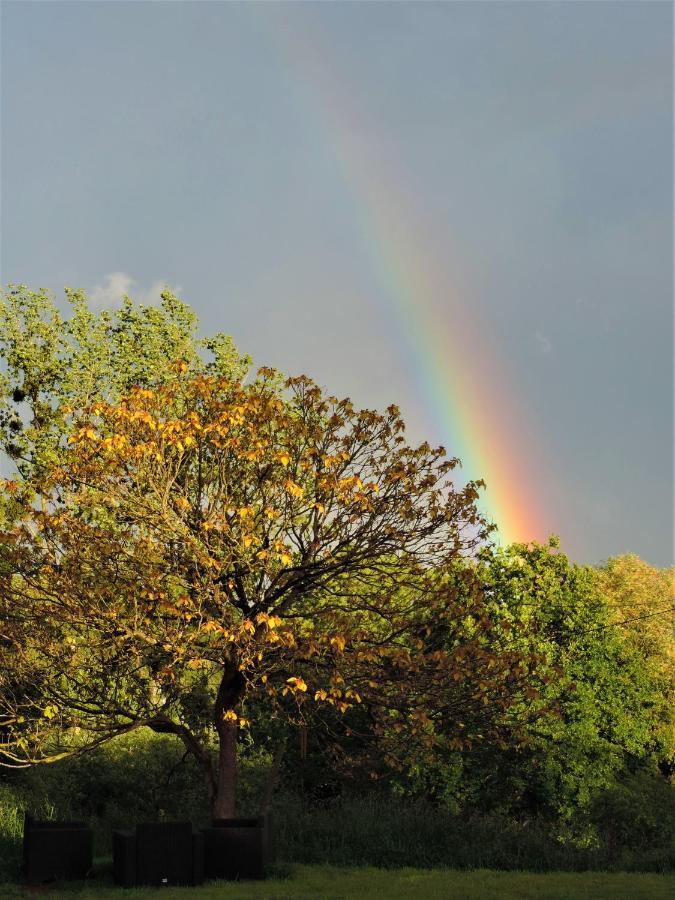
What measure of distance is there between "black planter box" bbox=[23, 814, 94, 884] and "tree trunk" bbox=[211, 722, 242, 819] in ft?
7.97

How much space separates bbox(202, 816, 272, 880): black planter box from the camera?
45.9 feet

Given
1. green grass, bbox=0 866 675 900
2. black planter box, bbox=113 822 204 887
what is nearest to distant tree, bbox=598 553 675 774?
green grass, bbox=0 866 675 900

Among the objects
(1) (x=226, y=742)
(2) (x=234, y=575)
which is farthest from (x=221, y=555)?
(1) (x=226, y=742)

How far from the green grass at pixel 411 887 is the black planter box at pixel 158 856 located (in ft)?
1.17

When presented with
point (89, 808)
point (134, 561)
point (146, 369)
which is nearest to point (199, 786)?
point (89, 808)

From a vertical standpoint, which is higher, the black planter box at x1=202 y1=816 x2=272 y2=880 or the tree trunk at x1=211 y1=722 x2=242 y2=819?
the tree trunk at x1=211 y1=722 x2=242 y2=819

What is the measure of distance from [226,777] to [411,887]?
4.02 meters

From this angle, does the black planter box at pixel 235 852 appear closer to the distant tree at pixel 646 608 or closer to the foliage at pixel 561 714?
the foliage at pixel 561 714

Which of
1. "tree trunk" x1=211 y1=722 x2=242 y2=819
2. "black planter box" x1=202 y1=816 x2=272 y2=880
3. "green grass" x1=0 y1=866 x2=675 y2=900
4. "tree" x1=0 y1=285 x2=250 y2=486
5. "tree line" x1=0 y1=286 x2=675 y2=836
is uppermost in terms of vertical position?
"tree" x1=0 y1=285 x2=250 y2=486

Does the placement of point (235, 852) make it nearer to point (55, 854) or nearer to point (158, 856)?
point (158, 856)

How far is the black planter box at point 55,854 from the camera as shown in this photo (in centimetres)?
1336

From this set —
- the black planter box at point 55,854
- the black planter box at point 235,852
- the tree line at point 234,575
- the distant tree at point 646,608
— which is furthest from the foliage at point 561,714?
the distant tree at point 646,608

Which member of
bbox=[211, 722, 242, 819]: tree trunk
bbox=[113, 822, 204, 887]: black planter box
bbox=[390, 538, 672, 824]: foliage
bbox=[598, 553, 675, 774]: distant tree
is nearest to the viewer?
bbox=[113, 822, 204, 887]: black planter box

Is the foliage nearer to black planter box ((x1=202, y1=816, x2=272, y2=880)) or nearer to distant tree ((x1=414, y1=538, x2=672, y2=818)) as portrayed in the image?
distant tree ((x1=414, y1=538, x2=672, y2=818))
